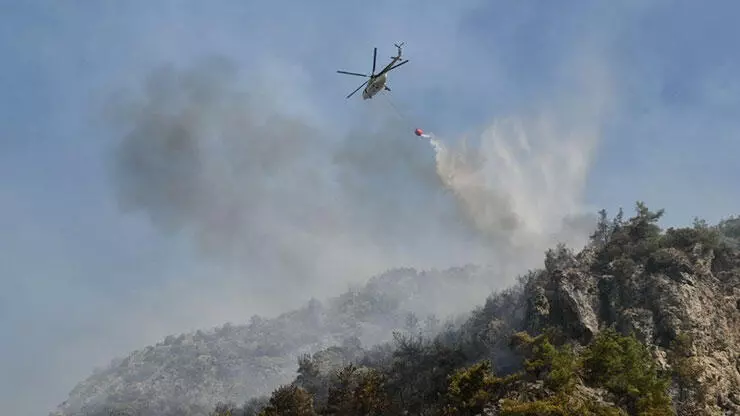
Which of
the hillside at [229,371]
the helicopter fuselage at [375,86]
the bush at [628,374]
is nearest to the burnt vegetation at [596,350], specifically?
the bush at [628,374]

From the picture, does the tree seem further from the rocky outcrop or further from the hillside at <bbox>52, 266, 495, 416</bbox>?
the hillside at <bbox>52, 266, 495, 416</bbox>

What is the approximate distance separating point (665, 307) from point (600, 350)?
1187cm

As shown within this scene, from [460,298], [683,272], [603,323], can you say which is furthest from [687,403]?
[460,298]

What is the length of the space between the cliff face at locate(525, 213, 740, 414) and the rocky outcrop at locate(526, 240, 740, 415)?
74 mm

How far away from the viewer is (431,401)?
53812 mm

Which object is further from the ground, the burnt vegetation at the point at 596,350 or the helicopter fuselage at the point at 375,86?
the helicopter fuselage at the point at 375,86

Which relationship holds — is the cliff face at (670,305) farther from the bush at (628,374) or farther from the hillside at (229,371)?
the hillside at (229,371)

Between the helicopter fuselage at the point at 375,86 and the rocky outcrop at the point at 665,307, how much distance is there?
2406cm

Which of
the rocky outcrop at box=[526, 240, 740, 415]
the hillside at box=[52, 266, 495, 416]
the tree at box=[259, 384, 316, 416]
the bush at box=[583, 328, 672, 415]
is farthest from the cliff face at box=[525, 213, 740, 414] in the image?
the hillside at box=[52, 266, 495, 416]

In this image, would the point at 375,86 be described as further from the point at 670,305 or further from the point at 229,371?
the point at 229,371

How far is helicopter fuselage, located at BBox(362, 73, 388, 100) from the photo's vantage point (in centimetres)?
5438

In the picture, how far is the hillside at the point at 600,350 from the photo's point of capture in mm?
41625

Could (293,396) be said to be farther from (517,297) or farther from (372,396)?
(517,297)

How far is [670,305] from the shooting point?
51312mm
